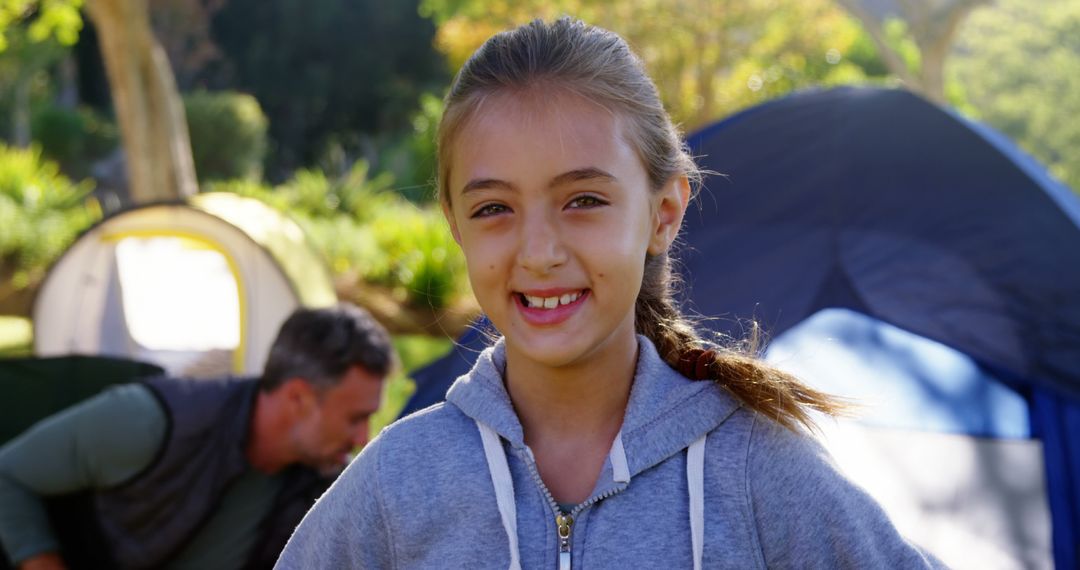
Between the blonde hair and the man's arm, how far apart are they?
1.56 m

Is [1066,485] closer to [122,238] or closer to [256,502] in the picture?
[256,502]

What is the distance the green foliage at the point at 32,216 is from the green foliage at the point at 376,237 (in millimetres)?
1479

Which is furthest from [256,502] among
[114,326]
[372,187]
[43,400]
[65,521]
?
[372,187]

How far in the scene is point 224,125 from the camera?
56.2ft

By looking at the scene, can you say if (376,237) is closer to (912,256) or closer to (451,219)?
(912,256)

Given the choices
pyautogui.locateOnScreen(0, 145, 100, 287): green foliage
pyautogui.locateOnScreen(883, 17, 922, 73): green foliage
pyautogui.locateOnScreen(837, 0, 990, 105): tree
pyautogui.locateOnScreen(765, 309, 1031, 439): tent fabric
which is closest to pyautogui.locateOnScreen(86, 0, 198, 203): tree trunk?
pyautogui.locateOnScreen(0, 145, 100, 287): green foliage

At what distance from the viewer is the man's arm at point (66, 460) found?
2.74 metres

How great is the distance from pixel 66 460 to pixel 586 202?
1.92m

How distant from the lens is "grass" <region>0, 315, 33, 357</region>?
7738mm

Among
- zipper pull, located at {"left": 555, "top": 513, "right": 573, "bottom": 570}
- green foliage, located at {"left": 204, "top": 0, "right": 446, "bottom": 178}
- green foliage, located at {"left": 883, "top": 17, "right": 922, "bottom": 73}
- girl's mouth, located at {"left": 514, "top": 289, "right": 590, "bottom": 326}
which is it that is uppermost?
green foliage, located at {"left": 204, "top": 0, "right": 446, "bottom": 178}

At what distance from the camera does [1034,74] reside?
1862 centimetres

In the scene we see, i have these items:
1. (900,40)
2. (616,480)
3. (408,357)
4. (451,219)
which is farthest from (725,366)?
(900,40)

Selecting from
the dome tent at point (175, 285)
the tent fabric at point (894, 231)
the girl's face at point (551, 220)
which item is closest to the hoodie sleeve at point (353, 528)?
the girl's face at point (551, 220)

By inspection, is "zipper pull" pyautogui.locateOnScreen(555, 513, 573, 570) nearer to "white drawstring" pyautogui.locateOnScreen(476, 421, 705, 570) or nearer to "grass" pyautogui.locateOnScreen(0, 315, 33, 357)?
"white drawstring" pyautogui.locateOnScreen(476, 421, 705, 570)
